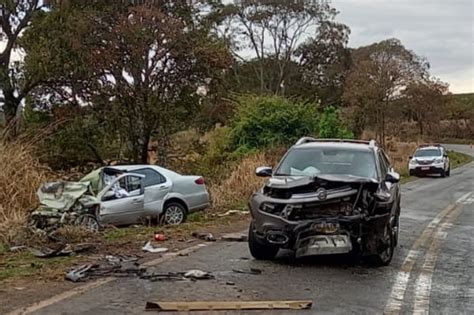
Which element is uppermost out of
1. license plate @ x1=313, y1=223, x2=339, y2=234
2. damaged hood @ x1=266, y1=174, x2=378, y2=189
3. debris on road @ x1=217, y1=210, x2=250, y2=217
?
damaged hood @ x1=266, y1=174, x2=378, y2=189

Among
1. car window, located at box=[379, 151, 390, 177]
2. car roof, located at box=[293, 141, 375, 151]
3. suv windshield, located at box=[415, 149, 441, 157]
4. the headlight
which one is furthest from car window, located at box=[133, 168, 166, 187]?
suv windshield, located at box=[415, 149, 441, 157]

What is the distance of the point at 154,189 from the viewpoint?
50.5 ft

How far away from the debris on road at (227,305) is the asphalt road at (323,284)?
0.14 meters

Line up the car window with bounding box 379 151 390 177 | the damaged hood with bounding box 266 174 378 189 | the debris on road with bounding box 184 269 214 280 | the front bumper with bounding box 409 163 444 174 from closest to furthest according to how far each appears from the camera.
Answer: the debris on road with bounding box 184 269 214 280 < the damaged hood with bounding box 266 174 378 189 < the car window with bounding box 379 151 390 177 < the front bumper with bounding box 409 163 444 174

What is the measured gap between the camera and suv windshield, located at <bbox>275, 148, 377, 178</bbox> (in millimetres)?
10219

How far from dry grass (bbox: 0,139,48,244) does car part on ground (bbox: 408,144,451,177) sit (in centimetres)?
2500

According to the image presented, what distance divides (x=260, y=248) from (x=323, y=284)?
1.67 m

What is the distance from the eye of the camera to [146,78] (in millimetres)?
26578

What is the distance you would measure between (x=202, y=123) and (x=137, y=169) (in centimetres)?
1568

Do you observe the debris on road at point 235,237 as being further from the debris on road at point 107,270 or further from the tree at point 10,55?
the tree at point 10,55

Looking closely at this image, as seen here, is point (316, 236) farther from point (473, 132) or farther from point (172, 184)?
point (473, 132)

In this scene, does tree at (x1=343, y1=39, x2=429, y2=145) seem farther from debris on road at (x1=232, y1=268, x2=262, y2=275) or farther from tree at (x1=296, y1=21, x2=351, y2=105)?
debris on road at (x1=232, y1=268, x2=262, y2=275)

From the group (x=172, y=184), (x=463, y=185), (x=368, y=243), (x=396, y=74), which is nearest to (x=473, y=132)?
(x=396, y=74)

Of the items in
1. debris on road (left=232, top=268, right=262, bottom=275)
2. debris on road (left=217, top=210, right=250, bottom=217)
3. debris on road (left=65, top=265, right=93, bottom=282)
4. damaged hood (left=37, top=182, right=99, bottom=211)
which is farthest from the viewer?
debris on road (left=217, top=210, right=250, bottom=217)
